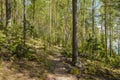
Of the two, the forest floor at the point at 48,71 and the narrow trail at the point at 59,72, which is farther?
the narrow trail at the point at 59,72

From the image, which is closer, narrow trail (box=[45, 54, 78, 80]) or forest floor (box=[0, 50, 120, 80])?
forest floor (box=[0, 50, 120, 80])

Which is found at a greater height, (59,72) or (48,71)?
(48,71)

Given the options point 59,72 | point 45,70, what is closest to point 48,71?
point 45,70

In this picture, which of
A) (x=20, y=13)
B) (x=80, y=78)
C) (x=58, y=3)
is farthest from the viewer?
(x=20, y=13)

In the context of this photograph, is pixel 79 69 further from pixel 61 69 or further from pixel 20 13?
pixel 20 13

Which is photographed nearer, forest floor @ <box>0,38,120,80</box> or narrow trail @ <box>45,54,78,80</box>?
forest floor @ <box>0,38,120,80</box>

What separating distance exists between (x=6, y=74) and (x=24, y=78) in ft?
3.19

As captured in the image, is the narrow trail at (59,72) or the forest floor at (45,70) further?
the narrow trail at (59,72)

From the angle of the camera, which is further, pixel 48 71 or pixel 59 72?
pixel 59 72

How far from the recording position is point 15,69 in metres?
11.4

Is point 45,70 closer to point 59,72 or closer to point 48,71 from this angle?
point 48,71

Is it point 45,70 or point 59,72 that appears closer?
point 45,70

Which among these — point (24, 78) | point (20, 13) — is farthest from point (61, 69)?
point (20, 13)

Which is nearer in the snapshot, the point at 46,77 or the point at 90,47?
the point at 46,77
